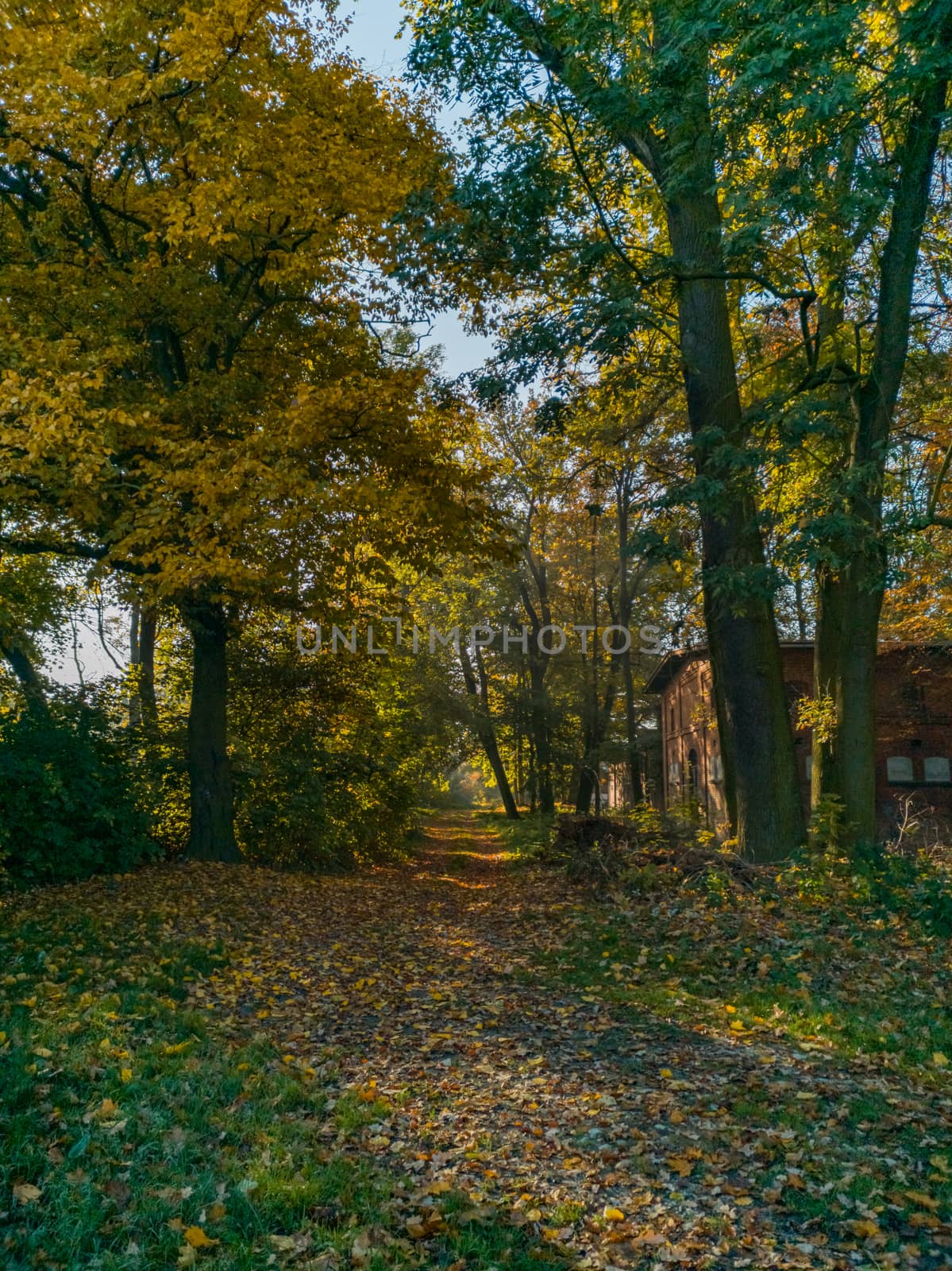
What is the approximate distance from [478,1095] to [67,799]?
27.9 ft

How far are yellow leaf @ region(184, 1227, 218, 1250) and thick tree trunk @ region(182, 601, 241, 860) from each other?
37.2ft

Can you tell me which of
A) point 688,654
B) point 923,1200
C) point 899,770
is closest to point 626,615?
point 688,654

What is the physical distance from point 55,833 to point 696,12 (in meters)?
11.7

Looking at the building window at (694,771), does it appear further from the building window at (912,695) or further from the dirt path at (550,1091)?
the dirt path at (550,1091)

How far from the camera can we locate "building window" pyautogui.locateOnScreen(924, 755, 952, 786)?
25391 mm

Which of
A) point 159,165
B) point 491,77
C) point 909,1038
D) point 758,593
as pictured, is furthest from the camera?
point 159,165

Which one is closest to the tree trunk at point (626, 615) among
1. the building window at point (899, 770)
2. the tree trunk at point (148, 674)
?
the building window at point (899, 770)

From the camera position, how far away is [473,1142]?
16.2 ft

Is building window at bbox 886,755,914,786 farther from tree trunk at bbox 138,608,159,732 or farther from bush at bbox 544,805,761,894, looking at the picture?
tree trunk at bbox 138,608,159,732

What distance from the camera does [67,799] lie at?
39.9ft

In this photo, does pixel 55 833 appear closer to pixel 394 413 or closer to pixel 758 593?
pixel 394 413

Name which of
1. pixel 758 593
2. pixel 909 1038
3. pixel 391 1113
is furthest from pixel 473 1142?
pixel 758 593

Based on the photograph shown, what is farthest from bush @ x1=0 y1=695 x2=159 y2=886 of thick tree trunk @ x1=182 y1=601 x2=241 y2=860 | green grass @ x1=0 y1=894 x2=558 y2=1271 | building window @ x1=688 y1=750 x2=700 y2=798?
building window @ x1=688 y1=750 x2=700 y2=798

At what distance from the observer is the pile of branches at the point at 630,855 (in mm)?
11148
